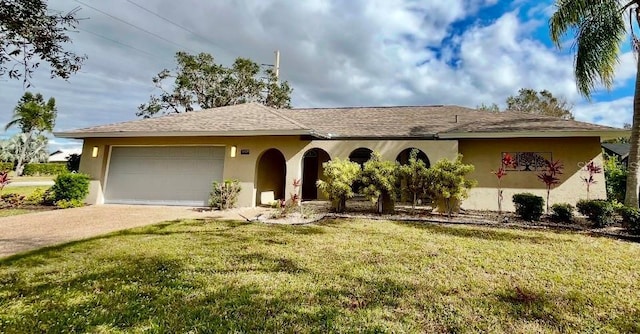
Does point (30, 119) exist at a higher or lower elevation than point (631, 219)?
higher

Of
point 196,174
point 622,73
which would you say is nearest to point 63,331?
point 196,174

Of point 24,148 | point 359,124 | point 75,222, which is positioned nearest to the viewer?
point 75,222

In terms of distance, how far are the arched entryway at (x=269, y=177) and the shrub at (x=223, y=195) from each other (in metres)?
1.33

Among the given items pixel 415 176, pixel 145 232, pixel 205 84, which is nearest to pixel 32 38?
pixel 145 232

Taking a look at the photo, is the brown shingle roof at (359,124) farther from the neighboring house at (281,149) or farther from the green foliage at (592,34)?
the green foliage at (592,34)

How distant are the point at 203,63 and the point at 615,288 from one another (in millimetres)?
30100

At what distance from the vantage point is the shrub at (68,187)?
456 inches

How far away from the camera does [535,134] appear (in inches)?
424

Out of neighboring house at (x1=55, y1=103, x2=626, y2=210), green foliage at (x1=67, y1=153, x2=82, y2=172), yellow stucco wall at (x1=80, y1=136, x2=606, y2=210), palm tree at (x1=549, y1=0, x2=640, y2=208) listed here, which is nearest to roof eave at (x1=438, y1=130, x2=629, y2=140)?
neighboring house at (x1=55, y1=103, x2=626, y2=210)

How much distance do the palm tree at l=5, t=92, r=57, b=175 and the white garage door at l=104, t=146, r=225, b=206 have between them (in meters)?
36.6

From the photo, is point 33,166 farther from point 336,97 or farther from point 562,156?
point 562,156

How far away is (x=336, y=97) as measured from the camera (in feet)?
121

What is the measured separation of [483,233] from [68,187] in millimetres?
15117

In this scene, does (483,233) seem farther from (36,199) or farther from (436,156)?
(36,199)
